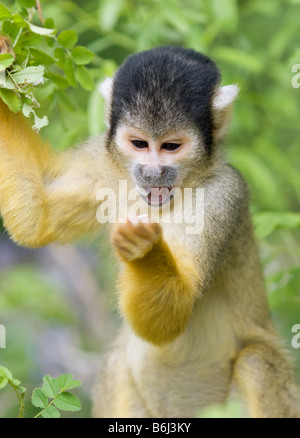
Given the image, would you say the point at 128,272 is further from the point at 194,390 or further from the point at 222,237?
the point at 194,390

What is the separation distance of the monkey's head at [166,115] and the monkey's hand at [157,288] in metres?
0.53

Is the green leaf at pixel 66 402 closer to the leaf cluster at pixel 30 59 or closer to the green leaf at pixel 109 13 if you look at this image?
the leaf cluster at pixel 30 59

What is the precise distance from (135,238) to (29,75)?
1.19 m

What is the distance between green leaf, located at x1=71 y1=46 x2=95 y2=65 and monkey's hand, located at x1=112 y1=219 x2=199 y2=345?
4.97 ft

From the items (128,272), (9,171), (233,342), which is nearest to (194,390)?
(233,342)

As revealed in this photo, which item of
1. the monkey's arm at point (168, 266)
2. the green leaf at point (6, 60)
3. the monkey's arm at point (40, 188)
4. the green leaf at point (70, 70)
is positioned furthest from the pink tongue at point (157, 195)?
the green leaf at point (6, 60)

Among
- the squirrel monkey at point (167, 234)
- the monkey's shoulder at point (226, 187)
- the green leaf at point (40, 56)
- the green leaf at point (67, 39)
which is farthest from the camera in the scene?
the monkey's shoulder at point (226, 187)

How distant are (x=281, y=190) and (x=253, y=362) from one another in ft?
9.36

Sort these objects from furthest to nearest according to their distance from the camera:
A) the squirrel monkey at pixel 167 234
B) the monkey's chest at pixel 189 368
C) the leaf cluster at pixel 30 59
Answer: the monkey's chest at pixel 189 368 < the squirrel monkey at pixel 167 234 < the leaf cluster at pixel 30 59

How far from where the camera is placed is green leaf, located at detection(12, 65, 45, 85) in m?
3.89

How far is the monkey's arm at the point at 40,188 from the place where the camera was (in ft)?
15.8

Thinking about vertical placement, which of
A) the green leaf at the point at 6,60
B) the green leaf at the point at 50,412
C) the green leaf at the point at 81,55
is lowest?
the green leaf at the point at 50,412

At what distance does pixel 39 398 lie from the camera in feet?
12.0
